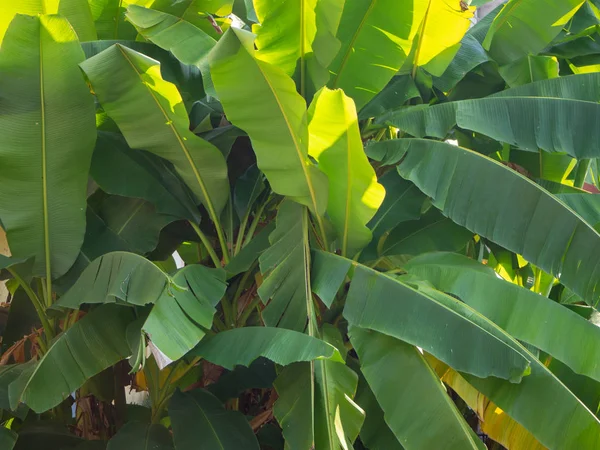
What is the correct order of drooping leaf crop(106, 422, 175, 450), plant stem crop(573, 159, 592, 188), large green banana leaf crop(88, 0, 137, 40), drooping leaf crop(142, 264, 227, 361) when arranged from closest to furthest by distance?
drooping leaf crop(142, 264, 227, 361), drooping leaf crop(106, 422, 175, 450), large green banana leaf crop(88, 0, 137, 40), plant stem crop(573, 159, 592, 188)

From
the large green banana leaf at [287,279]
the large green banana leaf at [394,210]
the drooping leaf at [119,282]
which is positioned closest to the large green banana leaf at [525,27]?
the large green banana leaf at [394,210]

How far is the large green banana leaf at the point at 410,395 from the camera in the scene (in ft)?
3.63

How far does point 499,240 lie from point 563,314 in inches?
8.2

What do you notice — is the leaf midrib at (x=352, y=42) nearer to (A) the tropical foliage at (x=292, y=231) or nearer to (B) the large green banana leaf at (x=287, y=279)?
(A) the tropical foliage at (x=292, y=231)

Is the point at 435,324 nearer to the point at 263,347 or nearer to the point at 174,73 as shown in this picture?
the point at 263,347

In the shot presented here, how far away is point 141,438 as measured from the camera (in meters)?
1.43

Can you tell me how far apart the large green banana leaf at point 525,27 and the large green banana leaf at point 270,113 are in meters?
0.88

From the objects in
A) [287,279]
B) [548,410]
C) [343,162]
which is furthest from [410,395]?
[343,162]

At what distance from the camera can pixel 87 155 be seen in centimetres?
143

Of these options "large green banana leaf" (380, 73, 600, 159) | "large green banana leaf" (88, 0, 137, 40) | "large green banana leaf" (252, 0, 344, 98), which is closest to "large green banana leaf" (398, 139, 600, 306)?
"large green banana leaf" (380, 73, 600, 159)

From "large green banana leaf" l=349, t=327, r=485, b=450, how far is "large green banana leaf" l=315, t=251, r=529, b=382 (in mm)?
56

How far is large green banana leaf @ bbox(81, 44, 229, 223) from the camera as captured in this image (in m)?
1.31

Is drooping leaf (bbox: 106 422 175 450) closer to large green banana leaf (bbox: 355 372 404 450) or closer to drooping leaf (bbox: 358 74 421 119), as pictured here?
large green banana leaf (bbox: 355 372 404 450)

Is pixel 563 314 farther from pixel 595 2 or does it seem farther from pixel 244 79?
pixel 595 2
